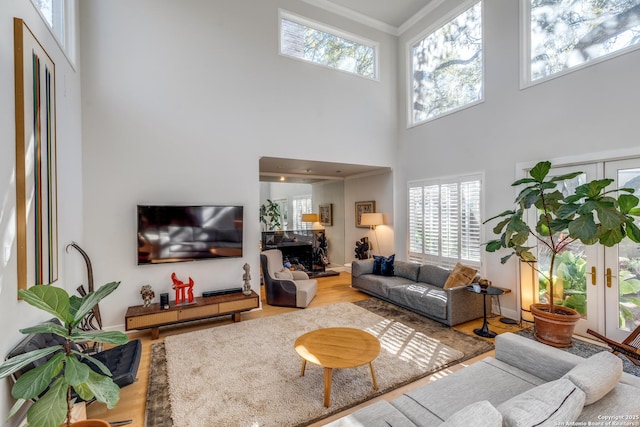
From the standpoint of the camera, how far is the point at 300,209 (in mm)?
9859

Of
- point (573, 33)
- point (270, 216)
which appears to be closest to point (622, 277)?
point (573, 33)

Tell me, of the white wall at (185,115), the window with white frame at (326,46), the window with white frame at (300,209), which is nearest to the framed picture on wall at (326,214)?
the window with white frame at (300,209)

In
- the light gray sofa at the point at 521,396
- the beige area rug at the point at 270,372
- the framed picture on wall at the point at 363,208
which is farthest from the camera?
the framed picture on wall at the point at 363,208

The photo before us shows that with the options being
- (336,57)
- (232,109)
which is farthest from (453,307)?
(336,57)

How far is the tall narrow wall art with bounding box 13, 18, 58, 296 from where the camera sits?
2.00 meters

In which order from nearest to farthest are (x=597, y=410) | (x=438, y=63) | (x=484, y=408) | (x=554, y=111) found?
(x=484, y=408) → (x=597, y=410) → (x=554, y=111) → (x=438, y=63)

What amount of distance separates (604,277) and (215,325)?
4.91 metres

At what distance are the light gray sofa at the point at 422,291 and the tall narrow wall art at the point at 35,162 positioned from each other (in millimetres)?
4248

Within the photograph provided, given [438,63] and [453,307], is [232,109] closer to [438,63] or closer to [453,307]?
[438,63]

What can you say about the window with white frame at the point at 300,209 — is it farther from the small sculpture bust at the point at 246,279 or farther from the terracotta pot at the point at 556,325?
the terracotta pot at the point at 556,325

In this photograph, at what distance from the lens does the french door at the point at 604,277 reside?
316 cm

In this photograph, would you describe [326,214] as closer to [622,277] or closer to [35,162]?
[622,277]

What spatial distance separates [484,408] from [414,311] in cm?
345

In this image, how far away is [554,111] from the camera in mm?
3701
